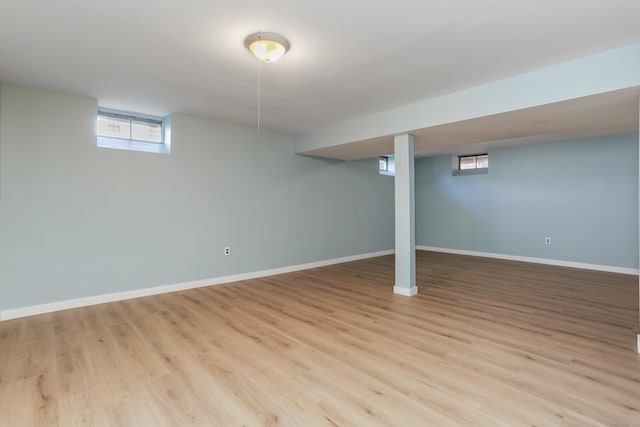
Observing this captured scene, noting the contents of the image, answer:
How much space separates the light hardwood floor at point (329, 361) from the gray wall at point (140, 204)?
48cm

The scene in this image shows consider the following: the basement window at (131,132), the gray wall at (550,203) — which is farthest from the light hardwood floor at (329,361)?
the basement window at (131,132)

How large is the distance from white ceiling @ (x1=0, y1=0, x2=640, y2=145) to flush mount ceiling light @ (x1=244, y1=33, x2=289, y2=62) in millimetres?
63

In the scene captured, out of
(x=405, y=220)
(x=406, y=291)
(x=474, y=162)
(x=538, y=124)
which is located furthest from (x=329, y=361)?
(x=474, y=162)

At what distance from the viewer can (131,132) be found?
4.30 m

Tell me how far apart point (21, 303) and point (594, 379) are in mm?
5116

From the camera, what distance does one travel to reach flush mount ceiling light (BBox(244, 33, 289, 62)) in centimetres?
232

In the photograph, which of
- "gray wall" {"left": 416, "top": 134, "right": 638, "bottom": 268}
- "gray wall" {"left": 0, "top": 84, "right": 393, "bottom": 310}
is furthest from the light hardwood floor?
"gray wall" {"left": 416, "top": 134, "right": 638, "bottom": 268}

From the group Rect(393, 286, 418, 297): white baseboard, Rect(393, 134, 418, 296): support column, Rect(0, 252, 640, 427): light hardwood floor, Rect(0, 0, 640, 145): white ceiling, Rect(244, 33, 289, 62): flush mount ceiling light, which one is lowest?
Rect(0, 252, 640, 427): light hardwood floor

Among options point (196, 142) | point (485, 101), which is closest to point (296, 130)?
point (196, 142)

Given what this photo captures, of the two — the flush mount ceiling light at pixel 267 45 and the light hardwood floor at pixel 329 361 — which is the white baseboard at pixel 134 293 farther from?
the flush mount ceiling light at pixel 267 45

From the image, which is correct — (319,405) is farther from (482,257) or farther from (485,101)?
(482,257)

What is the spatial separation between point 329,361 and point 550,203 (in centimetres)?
589

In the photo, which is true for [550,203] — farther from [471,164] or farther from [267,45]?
[267,45]

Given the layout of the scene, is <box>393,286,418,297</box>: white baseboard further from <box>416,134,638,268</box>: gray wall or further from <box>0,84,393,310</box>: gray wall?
<box>416,134,638,268</box>: gray wall
